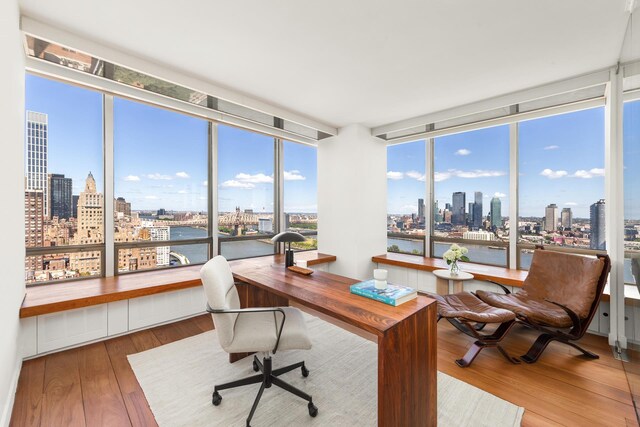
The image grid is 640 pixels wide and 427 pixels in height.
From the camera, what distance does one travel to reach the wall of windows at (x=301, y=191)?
484 centimetres

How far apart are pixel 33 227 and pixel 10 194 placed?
1299mm

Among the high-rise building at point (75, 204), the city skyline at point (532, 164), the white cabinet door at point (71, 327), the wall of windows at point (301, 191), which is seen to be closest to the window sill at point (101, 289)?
the white cabinet door at point (71, 327)

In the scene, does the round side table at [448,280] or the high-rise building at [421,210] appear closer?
the round side table at [448,280]

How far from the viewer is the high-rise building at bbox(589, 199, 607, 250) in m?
3.04

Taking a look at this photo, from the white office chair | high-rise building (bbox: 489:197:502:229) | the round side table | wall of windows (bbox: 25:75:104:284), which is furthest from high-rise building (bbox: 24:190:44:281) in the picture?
high-rise building (bbox: 489:197:502:229)

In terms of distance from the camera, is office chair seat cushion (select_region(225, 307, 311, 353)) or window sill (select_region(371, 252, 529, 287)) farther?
window sill (select_region(371, 252, 529, 287))

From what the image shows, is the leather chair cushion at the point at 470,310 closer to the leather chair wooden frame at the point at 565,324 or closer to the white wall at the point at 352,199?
the leather chair wooden frame at the point at 565,324

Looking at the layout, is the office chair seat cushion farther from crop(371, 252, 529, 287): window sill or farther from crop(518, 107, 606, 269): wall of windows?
crop(518, 107, 606, 269): wall of windows

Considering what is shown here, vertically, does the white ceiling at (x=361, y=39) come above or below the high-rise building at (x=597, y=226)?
above

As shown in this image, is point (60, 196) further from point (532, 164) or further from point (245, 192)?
point (532, 164)

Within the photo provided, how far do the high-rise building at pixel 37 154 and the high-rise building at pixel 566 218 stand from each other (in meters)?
6.08

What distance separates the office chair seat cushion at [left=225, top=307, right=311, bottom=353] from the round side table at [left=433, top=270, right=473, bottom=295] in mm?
2259

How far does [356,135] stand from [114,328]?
4015mm

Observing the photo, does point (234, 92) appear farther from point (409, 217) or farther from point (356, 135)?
point (409, 217)
